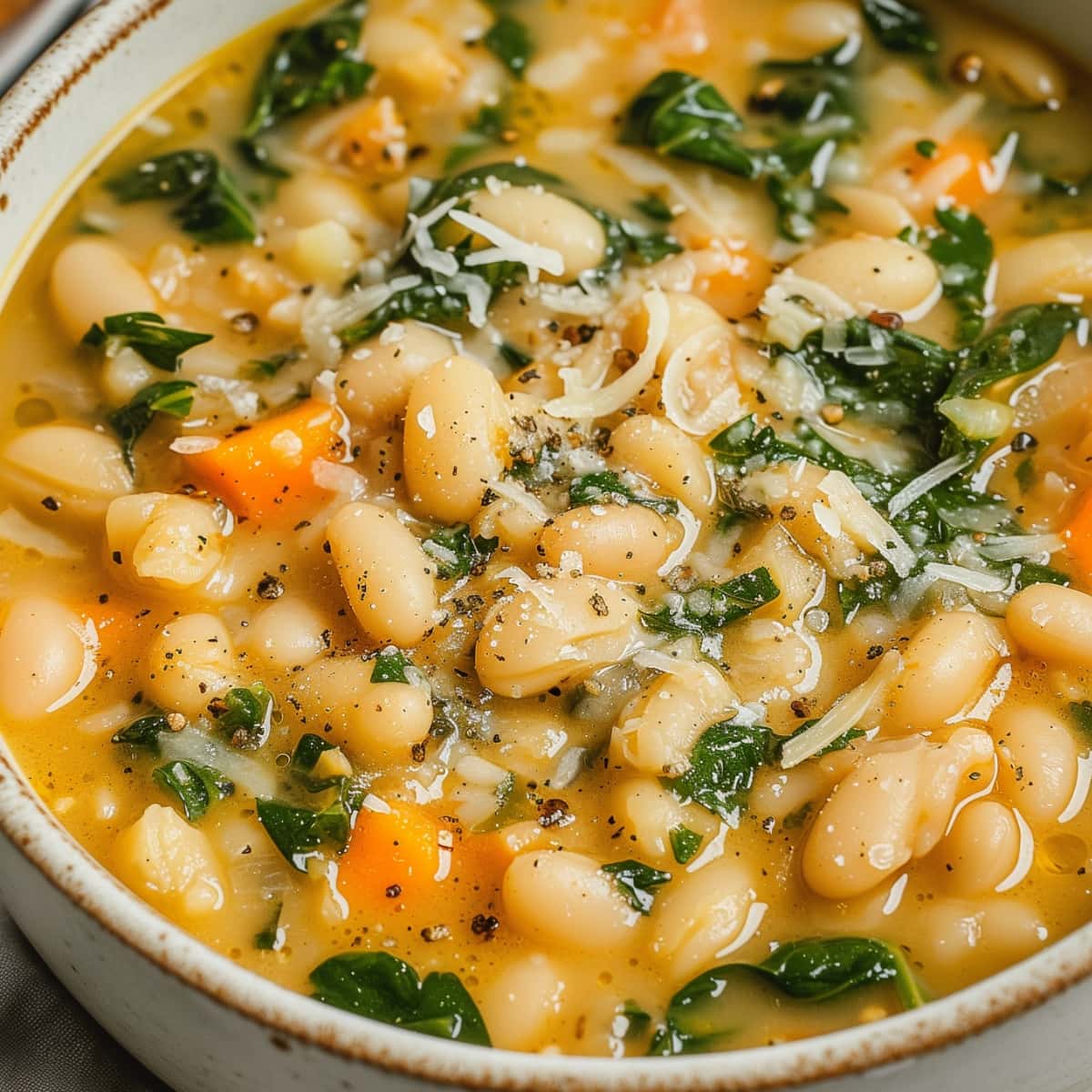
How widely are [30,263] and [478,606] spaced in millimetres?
1142

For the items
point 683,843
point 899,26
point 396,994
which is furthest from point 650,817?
point 899,26

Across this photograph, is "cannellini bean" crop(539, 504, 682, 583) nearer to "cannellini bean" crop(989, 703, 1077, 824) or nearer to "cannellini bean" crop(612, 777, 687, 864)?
"cannellini bean" crop(612, 777, 687, 864)

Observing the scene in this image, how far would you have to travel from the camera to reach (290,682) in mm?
2422

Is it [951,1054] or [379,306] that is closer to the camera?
[951,1054]

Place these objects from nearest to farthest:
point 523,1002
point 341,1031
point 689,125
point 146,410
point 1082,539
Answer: point 341,1031, point 523,1002, point 1082,539, point 146,410, point 689,125

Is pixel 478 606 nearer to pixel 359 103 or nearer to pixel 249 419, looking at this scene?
pixel 249 419

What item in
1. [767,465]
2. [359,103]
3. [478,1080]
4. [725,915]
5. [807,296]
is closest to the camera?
[478,1080]

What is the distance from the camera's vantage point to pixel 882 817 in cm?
214

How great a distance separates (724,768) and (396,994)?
1.90ft

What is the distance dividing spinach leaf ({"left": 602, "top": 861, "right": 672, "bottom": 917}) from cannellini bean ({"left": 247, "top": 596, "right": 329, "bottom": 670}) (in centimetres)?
59

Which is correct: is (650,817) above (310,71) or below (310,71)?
below

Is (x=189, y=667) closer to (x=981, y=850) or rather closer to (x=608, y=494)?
(x=608, y=494)

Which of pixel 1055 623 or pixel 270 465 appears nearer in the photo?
pixel 1055 623

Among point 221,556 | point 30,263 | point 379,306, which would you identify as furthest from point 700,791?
point 30,263
